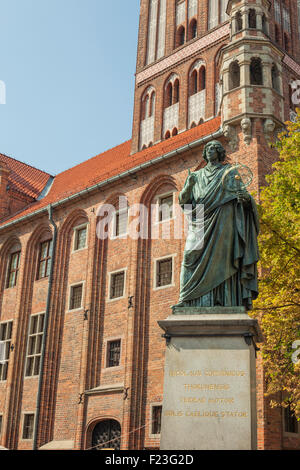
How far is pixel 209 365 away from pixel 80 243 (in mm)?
18902

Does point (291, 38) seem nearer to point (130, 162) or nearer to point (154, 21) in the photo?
point (154, 21)

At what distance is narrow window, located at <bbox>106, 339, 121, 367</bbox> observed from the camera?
21266 mm

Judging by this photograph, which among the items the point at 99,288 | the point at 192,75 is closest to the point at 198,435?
the point at 99,288

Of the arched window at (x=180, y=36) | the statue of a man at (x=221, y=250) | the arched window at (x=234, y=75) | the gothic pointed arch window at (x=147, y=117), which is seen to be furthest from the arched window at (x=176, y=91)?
the statue of a man at (x=221, y=250)

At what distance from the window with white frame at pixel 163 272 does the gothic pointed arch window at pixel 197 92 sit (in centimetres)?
768

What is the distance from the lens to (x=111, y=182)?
78.4 ft

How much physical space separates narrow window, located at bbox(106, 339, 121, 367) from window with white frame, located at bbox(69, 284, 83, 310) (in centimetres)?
280

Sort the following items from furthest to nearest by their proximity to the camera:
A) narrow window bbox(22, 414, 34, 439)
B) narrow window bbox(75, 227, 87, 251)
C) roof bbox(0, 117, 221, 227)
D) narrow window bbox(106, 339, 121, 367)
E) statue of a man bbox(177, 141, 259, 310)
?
narrow window bbox(75, 227, 87, 251) → roof bbox(0, 117, 221, 227) → narrow window bbox(22, 414, 34, 439) → narrow window bbox(106, 339, 121, 367) → statue of a man bbox(177, 141, 259, 310)

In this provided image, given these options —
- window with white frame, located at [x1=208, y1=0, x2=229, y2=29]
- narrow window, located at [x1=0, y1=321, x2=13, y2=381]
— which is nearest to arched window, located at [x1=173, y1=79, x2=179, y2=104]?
window with white frame, located at [x1=208, y1=0, x2=229, y2=29]

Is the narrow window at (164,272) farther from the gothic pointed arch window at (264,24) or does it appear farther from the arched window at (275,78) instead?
the gothic pointed arch window at (264,24)

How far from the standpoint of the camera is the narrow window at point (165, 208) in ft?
71.4

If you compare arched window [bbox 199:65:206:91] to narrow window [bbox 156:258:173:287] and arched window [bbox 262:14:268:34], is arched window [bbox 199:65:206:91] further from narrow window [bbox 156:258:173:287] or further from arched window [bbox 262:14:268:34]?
narrow window [bbox 156:258:173:287]

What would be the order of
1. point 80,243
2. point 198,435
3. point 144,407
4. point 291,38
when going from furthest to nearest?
point 291,38, point 80,243, point 144,407, point 198,435

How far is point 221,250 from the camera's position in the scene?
721 cm
